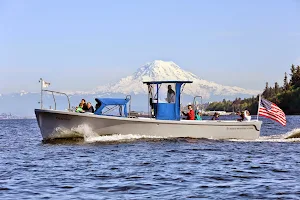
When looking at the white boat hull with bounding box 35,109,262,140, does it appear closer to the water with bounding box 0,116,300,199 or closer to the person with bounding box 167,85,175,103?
the water with bounding box 0,116,300,199

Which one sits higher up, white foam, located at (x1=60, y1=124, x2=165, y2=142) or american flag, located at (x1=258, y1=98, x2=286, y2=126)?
american flag, located at (x1=258, y1=98, x2=286, y2=126)

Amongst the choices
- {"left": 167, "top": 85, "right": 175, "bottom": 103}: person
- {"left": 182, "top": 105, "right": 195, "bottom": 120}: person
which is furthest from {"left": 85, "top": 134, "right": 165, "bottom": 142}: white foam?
{"left": 182, "top": 105, "right": 195, "bottom": 120}: person

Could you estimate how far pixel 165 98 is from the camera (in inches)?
1433

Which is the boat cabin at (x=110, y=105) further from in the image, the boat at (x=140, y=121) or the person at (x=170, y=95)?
the person at (x=170, y=95)

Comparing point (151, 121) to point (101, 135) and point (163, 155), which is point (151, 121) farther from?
point (163, 155)

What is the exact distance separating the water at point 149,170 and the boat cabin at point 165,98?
210cm

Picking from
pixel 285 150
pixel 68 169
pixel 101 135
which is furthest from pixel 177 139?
pixel 68 169

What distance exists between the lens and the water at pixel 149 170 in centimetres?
1825

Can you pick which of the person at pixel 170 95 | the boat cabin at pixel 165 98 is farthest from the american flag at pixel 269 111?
the person at pixel 170 95

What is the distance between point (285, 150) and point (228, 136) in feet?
21.2

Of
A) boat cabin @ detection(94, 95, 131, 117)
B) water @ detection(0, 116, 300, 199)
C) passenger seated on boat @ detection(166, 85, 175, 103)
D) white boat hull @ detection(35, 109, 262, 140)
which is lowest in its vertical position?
water @ detection(0, 116, 300, 199)

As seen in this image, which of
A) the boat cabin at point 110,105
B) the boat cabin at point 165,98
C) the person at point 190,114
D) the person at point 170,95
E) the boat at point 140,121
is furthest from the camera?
the person at point 190,114

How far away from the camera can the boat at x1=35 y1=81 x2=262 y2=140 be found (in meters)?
34.2

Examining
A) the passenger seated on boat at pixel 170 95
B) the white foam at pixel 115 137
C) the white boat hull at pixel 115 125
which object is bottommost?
the white foam at pixel 115 137
